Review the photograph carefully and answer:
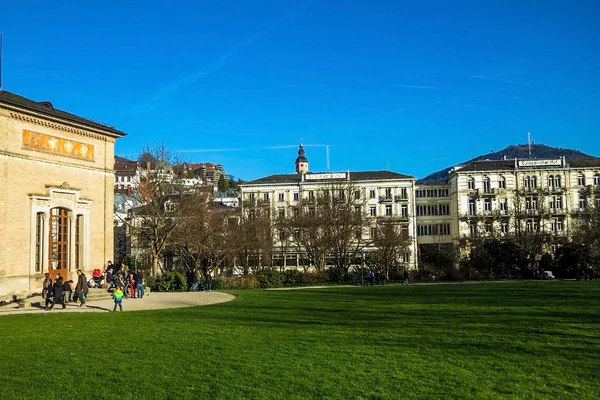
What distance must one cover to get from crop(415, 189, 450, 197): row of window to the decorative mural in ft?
182

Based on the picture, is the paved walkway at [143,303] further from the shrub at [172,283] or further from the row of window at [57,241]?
the shrub at [172,283]

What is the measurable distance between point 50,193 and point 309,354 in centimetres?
2212

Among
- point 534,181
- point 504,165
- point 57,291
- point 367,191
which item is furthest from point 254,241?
point 534,181

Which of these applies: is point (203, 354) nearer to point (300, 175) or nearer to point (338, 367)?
point (338, 367)

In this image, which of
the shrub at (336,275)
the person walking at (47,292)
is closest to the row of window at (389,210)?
the shrub at (336,275)

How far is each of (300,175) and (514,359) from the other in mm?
66228

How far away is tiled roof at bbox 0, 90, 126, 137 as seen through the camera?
27594 millimetres

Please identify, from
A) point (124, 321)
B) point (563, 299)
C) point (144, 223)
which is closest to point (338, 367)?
point (124, 321)

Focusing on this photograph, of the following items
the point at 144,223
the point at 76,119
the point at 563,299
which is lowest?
the point at 563,299

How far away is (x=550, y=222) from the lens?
7094cm

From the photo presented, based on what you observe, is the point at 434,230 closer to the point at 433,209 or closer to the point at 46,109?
the point at 433,209

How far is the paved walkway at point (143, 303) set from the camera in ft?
78.0

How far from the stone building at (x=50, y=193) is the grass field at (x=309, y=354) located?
8537 mm

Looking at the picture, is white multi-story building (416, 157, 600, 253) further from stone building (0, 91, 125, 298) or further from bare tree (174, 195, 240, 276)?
stone building (0, 91, 125, 298)
